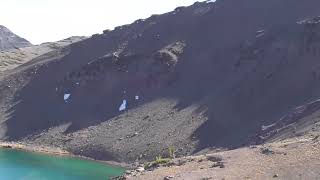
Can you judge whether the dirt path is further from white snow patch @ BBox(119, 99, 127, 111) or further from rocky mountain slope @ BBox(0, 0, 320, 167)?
white snow patch @ BBox(119, 99, 127, 111)

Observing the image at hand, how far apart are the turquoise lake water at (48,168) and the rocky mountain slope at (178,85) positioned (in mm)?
4877

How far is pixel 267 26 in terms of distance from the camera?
110250 millimetres

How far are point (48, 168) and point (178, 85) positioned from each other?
3334cm

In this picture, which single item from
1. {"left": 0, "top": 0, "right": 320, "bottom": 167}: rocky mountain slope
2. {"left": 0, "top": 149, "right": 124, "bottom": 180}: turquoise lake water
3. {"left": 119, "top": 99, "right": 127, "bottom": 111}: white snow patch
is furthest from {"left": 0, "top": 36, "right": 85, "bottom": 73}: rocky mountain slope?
{"left": 0, "top": 149, "right": 124, "bottom": 180}: turquoise lake water

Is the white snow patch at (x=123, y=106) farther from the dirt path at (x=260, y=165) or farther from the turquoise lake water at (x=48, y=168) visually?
the dirt path at (x=260, y=165)

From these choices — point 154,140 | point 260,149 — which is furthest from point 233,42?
point 260,149

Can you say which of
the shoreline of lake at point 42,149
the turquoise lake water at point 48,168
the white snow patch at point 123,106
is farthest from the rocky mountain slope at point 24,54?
the turquoise lake water at point 48,168

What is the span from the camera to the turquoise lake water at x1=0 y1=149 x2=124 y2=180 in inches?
3031

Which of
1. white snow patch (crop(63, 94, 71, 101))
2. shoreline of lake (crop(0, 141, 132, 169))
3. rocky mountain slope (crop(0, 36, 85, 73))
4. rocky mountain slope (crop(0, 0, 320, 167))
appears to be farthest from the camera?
rocky mountain slope (crop(0, 36, 85, 73))

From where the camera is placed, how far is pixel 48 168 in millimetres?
84812

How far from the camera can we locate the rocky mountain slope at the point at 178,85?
85.7 metres

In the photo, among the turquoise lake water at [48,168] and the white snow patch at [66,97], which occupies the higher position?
the white snow patch at [66,97]

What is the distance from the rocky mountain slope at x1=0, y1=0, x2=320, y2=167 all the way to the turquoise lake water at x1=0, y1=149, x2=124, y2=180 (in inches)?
192

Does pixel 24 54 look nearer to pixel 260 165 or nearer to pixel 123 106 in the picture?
pixel 123 106
